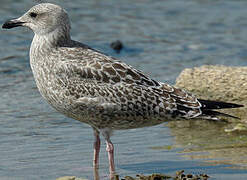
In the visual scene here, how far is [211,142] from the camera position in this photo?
9.12m

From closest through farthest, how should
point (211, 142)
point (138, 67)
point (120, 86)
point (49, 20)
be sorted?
point (120, 86)
point (49, 20)
point (211, 142)
point (138, 67)

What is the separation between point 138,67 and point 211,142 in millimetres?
5062

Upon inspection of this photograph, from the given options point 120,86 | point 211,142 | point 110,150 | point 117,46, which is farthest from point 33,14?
point 117,46

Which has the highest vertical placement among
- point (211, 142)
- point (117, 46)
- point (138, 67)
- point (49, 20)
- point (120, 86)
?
point (49, 20)

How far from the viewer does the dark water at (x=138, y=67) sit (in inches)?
325

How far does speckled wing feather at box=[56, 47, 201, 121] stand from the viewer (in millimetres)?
8156

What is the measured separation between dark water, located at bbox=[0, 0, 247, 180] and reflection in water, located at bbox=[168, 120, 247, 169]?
0.01 metres

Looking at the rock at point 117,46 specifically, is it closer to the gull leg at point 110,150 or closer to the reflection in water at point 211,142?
the reflection in water at point 211,142

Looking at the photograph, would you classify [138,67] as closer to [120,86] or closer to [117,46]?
[117,46]

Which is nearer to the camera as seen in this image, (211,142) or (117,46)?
(211,142)

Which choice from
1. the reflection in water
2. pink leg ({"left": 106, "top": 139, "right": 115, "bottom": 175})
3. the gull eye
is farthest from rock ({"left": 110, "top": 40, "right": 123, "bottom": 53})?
pink leg ({"left": 106, "top": 139, "right": 115, "bottom": 175})

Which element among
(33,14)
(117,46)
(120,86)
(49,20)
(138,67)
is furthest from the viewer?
(117,46)

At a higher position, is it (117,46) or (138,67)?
(117,46)

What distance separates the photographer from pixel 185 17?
60.4 ft
